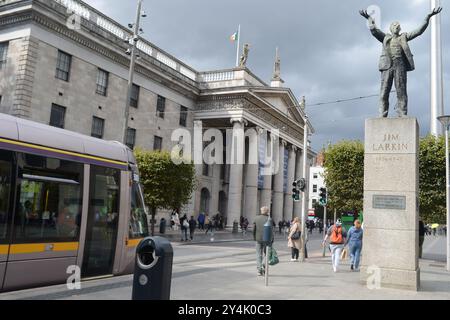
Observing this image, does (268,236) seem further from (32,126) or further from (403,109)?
(32,126)

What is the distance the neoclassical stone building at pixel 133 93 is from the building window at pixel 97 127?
7 cm

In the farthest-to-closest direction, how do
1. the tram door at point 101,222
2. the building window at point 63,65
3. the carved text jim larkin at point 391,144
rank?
the building window at point 63,65 < the carved text jim larkin at point 391,144 < the tram door at point 101,222

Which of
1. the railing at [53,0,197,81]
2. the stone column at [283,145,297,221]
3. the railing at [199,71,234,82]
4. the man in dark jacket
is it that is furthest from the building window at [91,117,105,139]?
the stone column at [283,145,297,221]

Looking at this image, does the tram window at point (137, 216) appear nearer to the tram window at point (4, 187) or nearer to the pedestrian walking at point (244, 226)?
the tram window at point (4, 187)

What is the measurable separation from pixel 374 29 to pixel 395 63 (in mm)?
1081

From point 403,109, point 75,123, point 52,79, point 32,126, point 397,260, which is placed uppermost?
point 52,79

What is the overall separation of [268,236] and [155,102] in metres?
27.7

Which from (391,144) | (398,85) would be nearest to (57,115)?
(398,85)

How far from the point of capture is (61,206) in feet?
26.4

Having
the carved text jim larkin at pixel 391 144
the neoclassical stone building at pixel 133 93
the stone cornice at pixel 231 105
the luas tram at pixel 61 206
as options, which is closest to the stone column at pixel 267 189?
the neoclassical stone building at pixel 133 93

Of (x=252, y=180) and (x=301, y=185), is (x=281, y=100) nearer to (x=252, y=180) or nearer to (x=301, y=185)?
(x=252, y=180)

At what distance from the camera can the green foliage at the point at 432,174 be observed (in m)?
20.7

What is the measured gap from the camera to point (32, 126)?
784cm
